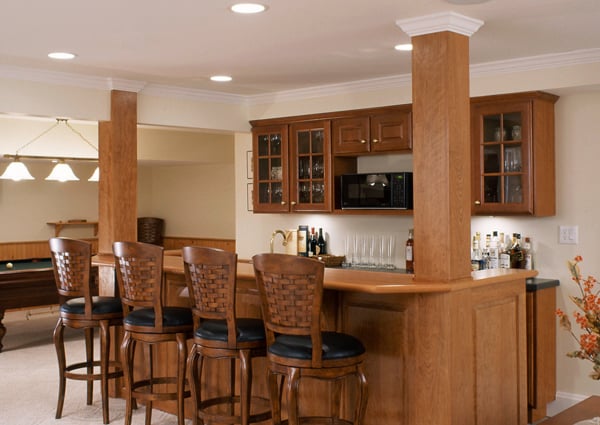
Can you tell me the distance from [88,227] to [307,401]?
910cm

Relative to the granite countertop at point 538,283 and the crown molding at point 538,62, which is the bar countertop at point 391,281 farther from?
the crown molding at point 538,62

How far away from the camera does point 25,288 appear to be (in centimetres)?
698

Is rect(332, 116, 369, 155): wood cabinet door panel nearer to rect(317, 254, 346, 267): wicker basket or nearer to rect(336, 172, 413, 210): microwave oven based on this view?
rect(336, 172, 413, 210): microwave oven

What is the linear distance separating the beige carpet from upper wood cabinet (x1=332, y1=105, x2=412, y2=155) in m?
2.63

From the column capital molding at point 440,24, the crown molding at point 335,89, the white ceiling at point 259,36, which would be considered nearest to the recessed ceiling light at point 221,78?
the white ceiling at point 259,36

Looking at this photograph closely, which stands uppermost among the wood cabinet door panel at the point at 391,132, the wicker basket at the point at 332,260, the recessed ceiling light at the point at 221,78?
the recessed ceiling light at the point at 221,78

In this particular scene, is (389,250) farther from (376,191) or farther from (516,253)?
(516,253)

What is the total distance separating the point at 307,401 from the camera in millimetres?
4020

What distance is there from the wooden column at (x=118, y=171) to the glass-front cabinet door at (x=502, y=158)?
2705 mm

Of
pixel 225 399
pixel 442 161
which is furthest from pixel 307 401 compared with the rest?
pixel 442 161

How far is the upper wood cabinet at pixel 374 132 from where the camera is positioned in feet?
19.0

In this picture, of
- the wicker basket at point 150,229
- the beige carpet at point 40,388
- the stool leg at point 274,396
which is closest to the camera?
the stool leg at point 274,396

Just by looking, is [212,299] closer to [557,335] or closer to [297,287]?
[297,287]

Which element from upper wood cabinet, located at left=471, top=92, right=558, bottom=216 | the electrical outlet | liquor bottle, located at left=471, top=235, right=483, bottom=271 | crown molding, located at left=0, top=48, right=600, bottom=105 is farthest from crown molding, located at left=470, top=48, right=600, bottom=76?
liquor bottle, located at left=471, top=235, right=483, bottom=271
